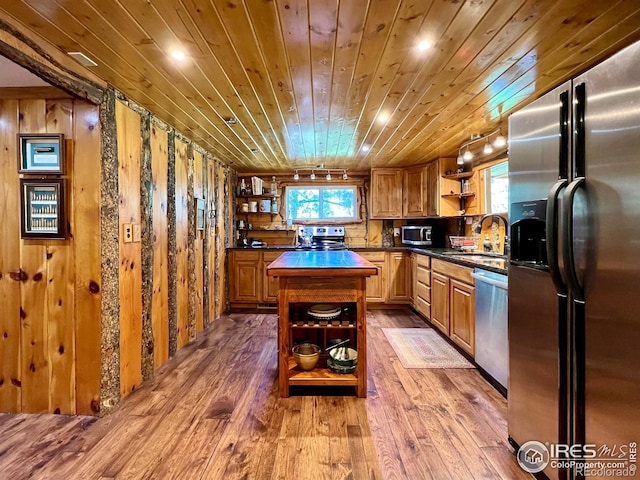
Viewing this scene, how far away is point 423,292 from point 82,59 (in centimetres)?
400

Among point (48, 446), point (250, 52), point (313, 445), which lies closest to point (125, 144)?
point (250, 52)

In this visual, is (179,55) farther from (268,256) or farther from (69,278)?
(268,256)

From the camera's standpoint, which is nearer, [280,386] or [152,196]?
[280,386]

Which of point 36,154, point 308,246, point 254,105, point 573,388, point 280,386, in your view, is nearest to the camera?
point 573,388

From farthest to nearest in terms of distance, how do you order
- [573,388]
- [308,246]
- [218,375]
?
[308,246]
[218,375]
[573,388]

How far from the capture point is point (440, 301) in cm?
349

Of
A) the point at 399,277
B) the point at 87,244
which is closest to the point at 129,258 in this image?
the point at 87,244

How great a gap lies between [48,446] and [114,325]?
71 cm

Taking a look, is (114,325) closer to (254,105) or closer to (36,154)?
(36,154)

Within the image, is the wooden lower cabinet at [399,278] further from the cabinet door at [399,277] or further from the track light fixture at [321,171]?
the track light fixture at [321,171]

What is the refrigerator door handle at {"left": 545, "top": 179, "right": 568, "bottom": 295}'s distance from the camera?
4.20 feet

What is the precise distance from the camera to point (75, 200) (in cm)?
204

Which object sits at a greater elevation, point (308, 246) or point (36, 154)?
point (36, 154)

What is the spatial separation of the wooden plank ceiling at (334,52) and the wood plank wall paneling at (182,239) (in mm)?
504
